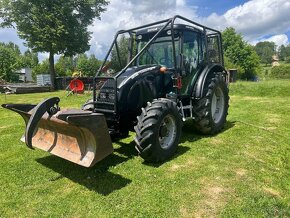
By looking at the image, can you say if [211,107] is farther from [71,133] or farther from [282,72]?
[282,72]

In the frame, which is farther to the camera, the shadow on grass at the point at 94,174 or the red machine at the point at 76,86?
the red machine at the point at 76,86

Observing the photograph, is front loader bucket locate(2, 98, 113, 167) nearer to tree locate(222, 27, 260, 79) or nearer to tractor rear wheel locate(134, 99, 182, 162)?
tractor rear wheel locate(134, 99, 182, 162)

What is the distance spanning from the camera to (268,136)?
685 centimetres

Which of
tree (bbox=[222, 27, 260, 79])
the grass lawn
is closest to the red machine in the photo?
the grass lawn

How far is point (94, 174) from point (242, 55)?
5499cm

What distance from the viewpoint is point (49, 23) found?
85.6 ft

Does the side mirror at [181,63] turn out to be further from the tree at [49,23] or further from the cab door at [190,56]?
the tree at [49,23]

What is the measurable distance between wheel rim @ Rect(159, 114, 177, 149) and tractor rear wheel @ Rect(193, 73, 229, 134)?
1186mm

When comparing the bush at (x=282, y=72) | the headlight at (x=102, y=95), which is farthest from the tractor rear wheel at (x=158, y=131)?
the bush at (x=282, y=72)

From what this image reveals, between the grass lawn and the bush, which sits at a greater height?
the bush

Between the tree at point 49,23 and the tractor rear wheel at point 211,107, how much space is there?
20795 millimetres

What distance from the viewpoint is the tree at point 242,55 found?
55031mm

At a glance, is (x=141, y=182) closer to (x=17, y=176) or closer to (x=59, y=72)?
(x=17, y=176)

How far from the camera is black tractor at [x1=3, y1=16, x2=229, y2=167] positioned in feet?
14.4
